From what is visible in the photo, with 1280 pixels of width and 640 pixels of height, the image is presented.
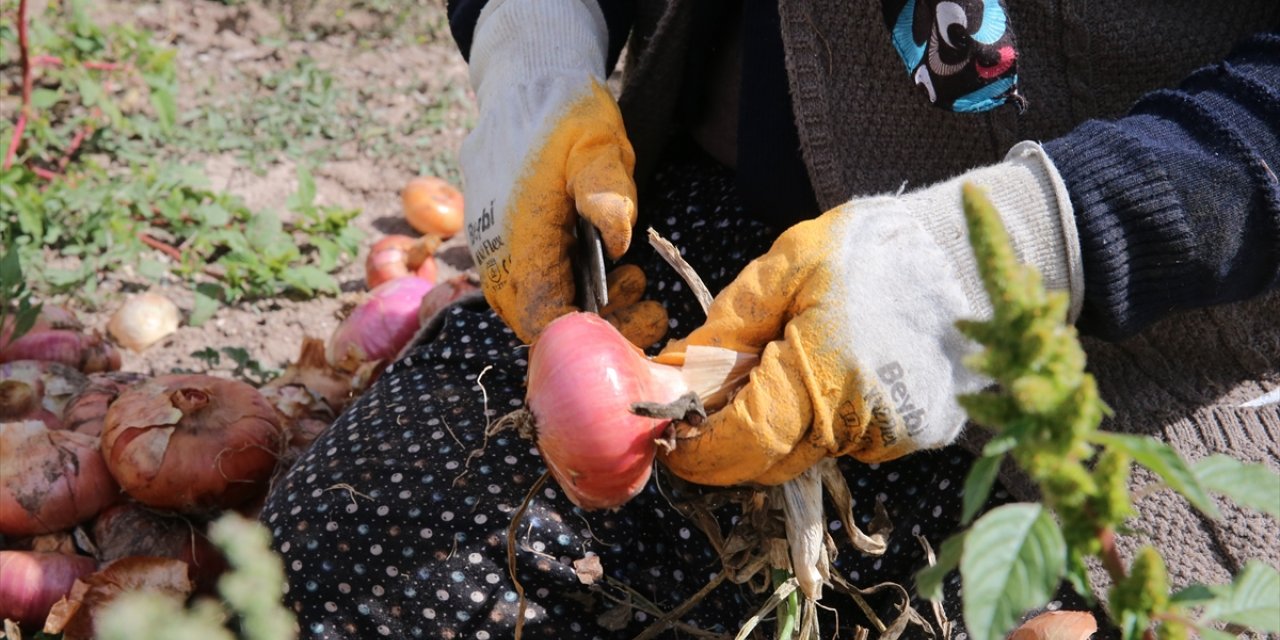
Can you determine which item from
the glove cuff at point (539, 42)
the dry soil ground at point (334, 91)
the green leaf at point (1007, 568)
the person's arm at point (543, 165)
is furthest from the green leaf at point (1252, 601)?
the dry soil ground at point (334, 91)

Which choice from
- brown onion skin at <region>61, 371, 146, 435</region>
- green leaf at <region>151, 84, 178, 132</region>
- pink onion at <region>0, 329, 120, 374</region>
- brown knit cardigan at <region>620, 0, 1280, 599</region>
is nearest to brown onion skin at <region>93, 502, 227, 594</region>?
brown onion skin at <region>61, 371, 146, 435</region>

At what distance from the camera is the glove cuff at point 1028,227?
1.04 metres

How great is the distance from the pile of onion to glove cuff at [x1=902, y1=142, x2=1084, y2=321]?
0.28 metres

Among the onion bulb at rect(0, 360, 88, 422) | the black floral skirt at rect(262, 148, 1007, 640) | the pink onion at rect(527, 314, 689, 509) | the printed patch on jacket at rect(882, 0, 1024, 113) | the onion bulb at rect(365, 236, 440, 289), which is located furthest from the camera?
the onion bulb at rect(365, 236, 440, 289)

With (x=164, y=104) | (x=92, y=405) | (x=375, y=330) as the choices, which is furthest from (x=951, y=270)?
(x=164, y=104)

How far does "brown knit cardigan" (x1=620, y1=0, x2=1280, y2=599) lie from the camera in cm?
117

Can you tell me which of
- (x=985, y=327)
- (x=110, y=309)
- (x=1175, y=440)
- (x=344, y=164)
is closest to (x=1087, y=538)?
(x=985, y=327)

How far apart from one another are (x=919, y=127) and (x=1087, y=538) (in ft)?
2.78

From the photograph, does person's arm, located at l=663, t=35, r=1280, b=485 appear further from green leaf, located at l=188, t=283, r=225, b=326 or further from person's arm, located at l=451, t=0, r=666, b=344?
green leaf, located at l=188, t=283, r=225, b=326

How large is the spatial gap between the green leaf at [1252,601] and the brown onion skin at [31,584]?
55.0 inches

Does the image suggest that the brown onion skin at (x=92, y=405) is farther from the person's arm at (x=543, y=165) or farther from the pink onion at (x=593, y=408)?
the pink onion at (x=593, y=408)

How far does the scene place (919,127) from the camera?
4.22ft

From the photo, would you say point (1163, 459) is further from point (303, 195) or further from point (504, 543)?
point (303, 195)

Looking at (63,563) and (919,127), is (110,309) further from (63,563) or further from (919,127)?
(919,127)
